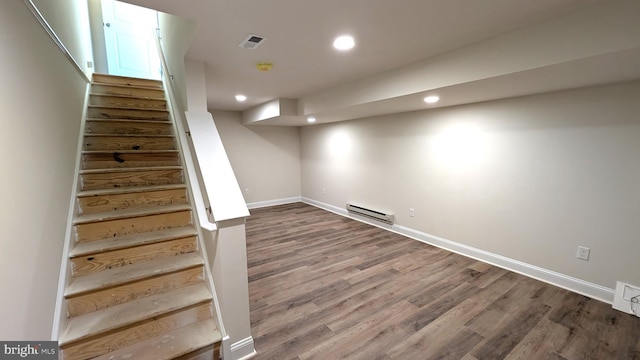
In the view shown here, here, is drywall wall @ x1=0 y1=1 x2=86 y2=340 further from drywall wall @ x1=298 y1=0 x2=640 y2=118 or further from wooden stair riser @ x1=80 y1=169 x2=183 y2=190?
drywall wall @ x1=298 y1=0 x2=640 y2=118

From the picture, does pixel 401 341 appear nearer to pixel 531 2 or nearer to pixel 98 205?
pixel 531 2

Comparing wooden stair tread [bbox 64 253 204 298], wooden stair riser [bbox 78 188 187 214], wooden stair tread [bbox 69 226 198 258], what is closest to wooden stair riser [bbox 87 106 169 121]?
wooden stair riser [bbox 78 188 187 214]

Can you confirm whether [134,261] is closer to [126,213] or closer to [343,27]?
[126,213]

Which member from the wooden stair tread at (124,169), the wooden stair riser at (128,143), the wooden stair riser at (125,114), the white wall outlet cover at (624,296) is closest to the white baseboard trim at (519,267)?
the white wall outlet cover at (624,296)

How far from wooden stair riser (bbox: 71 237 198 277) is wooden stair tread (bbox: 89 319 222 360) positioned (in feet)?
1.92

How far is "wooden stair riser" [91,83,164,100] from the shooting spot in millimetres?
3214

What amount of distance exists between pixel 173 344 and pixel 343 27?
238cm

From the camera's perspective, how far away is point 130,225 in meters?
2.07

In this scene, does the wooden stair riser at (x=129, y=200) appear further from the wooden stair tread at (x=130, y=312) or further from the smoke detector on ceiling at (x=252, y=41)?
the smoke detector on ceiling at (x=252, y=41)

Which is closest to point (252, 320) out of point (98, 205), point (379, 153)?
point (98, 205)

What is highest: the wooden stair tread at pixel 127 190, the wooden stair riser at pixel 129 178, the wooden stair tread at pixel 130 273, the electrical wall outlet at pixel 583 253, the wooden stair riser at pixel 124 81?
the wooden stair riser at pixel 124 81

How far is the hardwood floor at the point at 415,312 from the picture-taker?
5.91 feet

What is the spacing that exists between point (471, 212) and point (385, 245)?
3.97 feet

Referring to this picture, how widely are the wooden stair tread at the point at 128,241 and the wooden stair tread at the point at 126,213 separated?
16 centimetres
